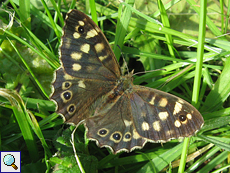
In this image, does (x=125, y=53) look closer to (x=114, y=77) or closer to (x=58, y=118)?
(x=114, y=77)

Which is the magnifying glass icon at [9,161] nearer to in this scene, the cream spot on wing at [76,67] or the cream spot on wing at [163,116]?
the cream spot on wing at [76,67]

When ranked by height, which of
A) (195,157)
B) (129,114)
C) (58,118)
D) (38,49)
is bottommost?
(195,157)

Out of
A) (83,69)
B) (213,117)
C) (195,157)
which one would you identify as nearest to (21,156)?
(83,69)

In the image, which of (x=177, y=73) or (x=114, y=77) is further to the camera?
(x=177, y=73)

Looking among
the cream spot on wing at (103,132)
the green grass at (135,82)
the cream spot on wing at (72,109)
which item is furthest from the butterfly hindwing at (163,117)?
the cream spot on wing at (72,109)

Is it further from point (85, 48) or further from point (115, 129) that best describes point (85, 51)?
point (115, 129)

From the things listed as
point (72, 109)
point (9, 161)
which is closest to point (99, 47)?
point (72, 109)
